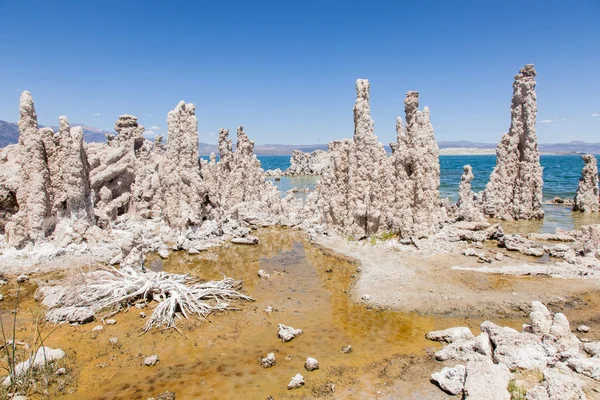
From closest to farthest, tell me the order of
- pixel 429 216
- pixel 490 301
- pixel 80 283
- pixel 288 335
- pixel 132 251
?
1. pixel 288 335
2. pixel 490 301
3. pixel 80 283
4. pixel 132 251
5. pixel 429 216

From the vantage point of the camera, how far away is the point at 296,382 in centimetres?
822

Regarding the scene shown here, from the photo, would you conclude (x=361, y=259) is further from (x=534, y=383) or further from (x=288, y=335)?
(x=534, y=383)

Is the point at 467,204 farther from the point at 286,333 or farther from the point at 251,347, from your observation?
the point at 251,347

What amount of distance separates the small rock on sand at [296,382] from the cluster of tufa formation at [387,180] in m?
11.6

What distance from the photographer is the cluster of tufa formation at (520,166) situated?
2652cm

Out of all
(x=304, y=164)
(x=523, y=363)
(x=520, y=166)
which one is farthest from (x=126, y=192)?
(x=304, y=164)

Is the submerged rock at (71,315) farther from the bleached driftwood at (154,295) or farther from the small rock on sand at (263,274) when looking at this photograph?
the small rock on sand at (263,274)

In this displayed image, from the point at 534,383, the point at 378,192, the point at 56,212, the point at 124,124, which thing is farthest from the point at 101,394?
the point at 124,124

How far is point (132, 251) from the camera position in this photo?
1498 centimetres

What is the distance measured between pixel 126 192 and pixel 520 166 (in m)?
28.5

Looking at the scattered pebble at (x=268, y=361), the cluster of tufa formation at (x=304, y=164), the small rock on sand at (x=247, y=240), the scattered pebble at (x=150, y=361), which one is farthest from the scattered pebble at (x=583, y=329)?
the cluster of tufa formation at (x=304, y=164)

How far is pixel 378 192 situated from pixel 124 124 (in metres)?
19.7

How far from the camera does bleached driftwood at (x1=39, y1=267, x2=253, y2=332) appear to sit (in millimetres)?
11938

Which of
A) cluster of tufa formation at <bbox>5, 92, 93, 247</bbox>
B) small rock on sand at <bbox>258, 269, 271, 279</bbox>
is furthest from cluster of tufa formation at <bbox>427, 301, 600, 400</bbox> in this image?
cluster of tufa formation at <bbox>5, 92, 93, 247</bbox>
